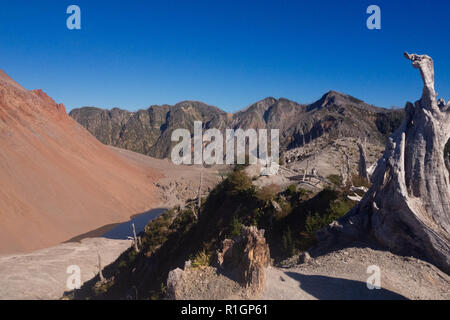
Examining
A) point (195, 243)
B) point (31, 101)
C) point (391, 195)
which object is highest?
point (31, 101)

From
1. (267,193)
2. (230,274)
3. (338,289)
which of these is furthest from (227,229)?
(338,289)

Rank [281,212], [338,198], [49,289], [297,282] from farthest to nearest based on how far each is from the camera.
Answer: [49,289] → [281,212] → [338,198] → [297,282]

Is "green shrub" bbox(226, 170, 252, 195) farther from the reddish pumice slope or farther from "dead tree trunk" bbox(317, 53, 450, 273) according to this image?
the reddish pumice slope

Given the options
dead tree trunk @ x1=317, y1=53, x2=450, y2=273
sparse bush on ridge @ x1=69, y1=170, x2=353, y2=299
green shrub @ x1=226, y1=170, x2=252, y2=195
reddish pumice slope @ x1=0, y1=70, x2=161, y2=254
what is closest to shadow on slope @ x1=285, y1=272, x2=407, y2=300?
dead tree trunk @ x1=317, y1=53, x2=450, y2=273

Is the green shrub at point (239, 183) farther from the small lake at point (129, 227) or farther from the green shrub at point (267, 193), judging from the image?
the small lake at point (129, 227)

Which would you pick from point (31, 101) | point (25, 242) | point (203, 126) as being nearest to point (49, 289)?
point (25, 242)

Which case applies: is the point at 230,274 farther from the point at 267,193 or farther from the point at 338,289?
the point at 267,193

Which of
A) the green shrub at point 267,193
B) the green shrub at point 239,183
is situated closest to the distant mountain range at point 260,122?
the green shrub at point 239,183
